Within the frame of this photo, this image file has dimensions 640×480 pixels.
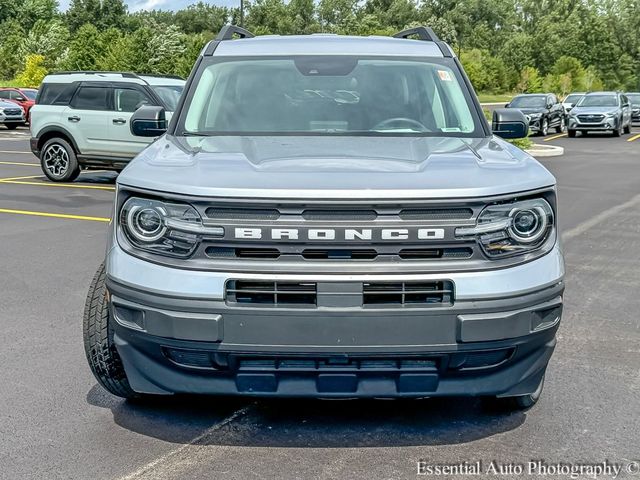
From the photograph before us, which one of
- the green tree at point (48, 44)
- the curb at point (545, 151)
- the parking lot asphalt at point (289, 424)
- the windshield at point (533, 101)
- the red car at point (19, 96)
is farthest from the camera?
the green tree at point (48, 44)

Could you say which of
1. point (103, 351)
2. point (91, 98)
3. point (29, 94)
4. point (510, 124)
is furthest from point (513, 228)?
point (29, 94)

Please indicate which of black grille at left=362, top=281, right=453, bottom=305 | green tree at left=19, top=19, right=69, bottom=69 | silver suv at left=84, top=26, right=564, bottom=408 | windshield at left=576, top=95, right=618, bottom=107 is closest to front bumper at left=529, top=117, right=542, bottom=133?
windshield at left=576, top=95, right=618, bottom=107

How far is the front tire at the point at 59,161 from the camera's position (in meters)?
15.1

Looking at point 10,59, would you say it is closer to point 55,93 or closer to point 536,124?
point 536,124

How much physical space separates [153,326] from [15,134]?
100ft

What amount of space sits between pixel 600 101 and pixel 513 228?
98.7 feet

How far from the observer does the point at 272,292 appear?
3.36 m

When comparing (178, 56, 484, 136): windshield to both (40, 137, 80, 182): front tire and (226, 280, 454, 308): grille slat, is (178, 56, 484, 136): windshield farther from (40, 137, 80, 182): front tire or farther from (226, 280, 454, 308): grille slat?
(40, 137, 80, 182): front tire

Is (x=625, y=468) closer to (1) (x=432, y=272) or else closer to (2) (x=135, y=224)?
(1) (x=432, y=272)

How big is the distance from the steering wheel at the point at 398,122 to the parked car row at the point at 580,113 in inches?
1003

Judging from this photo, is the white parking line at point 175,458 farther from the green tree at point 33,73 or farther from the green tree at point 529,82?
the green tree at point 529,82

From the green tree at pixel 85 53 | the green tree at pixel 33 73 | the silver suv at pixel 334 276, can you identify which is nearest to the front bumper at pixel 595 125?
the silver suv at pixel 334 276

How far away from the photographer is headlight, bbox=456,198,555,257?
11.4ft

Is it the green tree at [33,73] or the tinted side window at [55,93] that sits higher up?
the tinted side window at [55,93]
